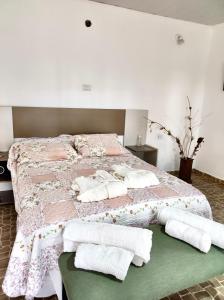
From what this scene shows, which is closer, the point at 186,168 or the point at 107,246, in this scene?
the point at 107,246

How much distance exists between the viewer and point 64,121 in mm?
3227

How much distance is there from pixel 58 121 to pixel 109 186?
5.54ft

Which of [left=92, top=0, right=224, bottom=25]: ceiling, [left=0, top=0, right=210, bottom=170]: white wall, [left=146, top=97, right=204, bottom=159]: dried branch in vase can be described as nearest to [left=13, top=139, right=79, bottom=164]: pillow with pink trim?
[left=0, top=0, right=210, bottom=170]: white wall

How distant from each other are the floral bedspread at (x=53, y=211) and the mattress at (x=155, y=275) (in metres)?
0.20

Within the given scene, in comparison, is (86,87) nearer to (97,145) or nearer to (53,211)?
(97,145)

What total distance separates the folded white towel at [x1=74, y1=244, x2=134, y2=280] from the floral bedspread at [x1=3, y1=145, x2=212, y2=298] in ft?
0.89

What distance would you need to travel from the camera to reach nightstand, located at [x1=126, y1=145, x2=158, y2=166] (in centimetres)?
→ 346

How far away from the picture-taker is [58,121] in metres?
3.19

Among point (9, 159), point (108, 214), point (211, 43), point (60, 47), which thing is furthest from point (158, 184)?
point (211, 43)

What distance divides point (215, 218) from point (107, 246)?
6.20 ft

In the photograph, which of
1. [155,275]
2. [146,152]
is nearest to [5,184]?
[146,152]

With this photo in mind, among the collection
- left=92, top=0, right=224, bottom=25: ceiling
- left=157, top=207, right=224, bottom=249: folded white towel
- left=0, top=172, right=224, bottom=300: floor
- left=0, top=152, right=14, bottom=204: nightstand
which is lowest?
left=0, top=172, right=224, bottom=300: floor

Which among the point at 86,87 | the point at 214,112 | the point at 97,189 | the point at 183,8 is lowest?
the point at 97,189

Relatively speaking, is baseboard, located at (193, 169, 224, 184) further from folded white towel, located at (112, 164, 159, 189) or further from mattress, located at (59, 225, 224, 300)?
mattress, located at (59, 225, 224, 300)
